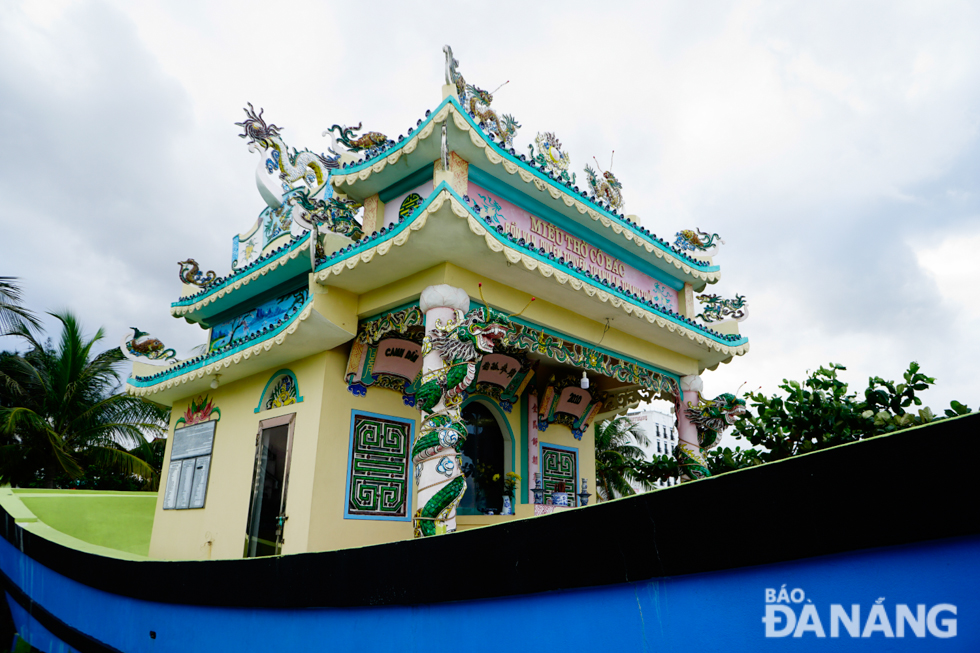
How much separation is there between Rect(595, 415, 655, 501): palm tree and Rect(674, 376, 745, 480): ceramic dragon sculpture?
1288cm

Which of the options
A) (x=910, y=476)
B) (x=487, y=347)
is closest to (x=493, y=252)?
(x=487, y=347)

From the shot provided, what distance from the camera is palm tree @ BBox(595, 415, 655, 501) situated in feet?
72.7

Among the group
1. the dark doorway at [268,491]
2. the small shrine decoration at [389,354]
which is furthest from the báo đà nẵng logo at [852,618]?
the dark doorway at [268,491]

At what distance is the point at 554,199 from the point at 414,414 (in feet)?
9.97

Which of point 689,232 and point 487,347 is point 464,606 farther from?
point 689,232

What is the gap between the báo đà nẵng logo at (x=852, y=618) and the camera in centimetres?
127

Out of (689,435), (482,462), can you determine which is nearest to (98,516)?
(482,462)

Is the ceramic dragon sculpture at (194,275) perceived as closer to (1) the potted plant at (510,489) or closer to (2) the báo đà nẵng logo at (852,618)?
(1) the potted plant at (510,489)

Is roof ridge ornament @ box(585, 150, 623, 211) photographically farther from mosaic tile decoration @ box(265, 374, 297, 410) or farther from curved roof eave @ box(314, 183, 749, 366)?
mosaic tile decoration @ box(265, 374, 297, 410)

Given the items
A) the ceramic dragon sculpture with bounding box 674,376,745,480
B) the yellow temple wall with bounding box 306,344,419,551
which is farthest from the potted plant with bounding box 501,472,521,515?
the ceramic dragon sculpture with bounding box 674,376,745,480

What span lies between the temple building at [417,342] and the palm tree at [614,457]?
12.9 metres

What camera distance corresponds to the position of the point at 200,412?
817cm

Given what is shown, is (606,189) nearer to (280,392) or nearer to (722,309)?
(722,309)

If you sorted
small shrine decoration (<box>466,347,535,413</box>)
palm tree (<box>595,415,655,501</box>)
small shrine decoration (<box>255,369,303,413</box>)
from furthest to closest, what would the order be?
1. palm tree (<box>595,415,655,501</box>)
2. small shrine decoration (<box>466,347,535,413</box>)
3. small shrine decoration (<box>255,369,303,413</box>)
